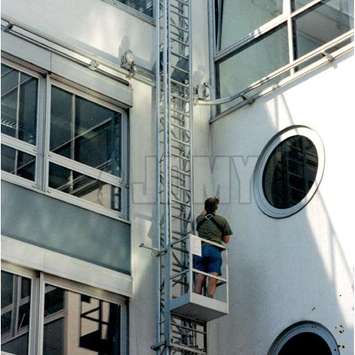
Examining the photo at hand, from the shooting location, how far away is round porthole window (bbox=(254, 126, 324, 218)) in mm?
12773

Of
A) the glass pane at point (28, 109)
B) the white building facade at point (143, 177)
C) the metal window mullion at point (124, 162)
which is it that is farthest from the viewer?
the metal window mullion at point (124, 162)

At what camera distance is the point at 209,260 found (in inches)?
495

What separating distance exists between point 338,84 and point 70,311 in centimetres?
415

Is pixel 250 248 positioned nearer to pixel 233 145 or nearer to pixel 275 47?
pixel 233 145

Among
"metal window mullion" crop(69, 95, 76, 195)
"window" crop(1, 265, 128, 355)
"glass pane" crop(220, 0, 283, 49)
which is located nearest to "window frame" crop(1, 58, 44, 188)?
"metal window mullion" crop(69, 95, 76, 195)

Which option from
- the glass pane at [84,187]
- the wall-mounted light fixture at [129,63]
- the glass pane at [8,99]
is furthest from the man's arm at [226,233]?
the glass pane at [8,99]

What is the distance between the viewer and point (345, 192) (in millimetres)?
12172

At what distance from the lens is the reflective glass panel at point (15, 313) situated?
11211 millimetres

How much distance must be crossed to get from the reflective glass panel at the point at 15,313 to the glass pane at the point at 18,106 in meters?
1.78

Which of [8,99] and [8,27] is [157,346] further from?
[8,27]

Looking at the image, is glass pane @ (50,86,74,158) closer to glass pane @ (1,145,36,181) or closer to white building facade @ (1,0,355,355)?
white building facade @ (1,0,355,355)

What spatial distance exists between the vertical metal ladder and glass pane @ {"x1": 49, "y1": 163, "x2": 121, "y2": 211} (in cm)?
57

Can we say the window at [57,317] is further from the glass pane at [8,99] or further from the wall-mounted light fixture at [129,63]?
the wall-mounted light fixture at [129,63]

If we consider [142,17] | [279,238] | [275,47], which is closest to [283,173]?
[279,238]
